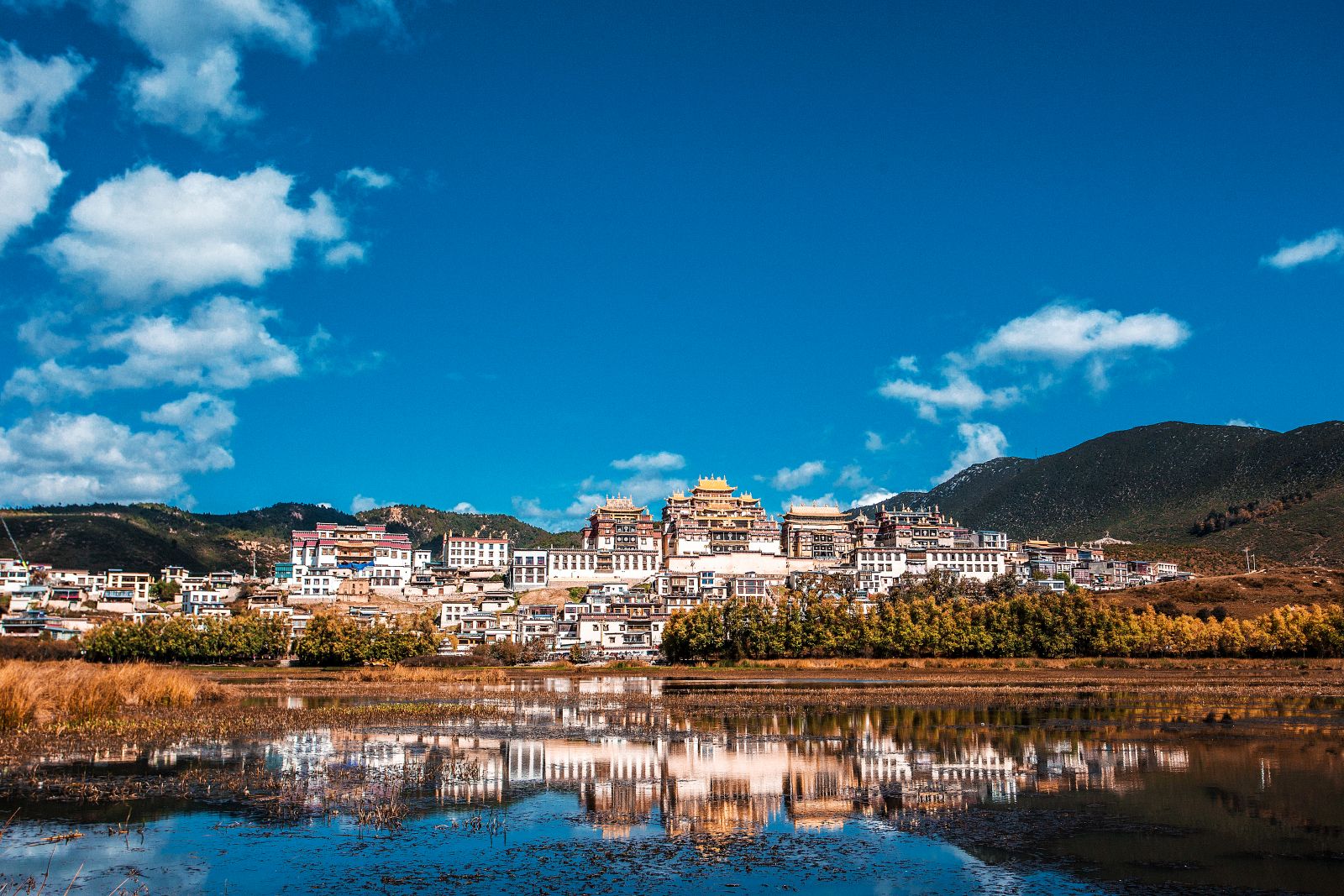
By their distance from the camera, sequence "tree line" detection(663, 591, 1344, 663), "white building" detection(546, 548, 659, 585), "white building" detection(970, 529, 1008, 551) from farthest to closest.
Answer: "white building" detection(970, 529, 1008, 551) → "white building" detection(546, 548, 659, 585) → "tree line" detection(663, 591, 1344, 663)

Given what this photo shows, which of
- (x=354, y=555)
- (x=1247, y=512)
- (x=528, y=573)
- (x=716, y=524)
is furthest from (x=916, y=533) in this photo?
(x=354, y=555)

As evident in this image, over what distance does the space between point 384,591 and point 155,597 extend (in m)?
30.5

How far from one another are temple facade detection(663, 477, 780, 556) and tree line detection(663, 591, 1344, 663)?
50.1 m

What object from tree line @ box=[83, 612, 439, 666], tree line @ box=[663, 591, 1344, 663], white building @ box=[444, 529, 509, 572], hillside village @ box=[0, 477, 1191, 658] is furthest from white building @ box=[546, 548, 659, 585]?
tree line @ box=[663, 591, 1344, 663]

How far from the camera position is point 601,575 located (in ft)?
434

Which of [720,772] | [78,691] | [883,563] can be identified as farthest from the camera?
[883,563]

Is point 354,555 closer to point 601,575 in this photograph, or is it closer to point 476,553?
point 476,553

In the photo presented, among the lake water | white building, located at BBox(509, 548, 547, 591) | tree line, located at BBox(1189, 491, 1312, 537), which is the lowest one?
the lake water

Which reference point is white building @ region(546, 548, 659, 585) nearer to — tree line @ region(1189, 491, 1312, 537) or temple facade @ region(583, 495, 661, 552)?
temple facade @ region(583, 495, 661, 552)

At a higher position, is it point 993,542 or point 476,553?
point 993,542

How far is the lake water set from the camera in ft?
50.1

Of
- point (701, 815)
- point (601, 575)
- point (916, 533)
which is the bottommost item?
point (701, 815)

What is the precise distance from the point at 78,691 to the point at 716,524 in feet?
359

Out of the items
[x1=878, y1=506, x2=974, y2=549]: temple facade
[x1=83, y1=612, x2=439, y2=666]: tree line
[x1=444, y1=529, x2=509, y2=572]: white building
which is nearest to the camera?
[x1=83, y1=612, x2=439, y2=666]: tree line
